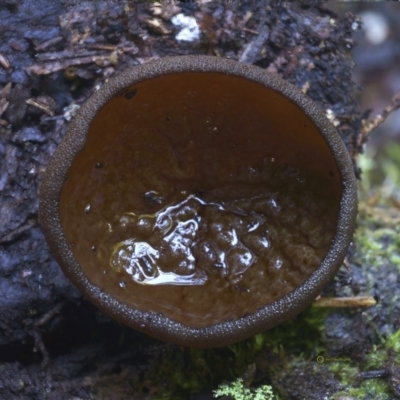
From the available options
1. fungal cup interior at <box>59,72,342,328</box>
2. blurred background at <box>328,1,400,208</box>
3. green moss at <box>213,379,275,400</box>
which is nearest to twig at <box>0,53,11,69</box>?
fungal cup interior at <box>59,72,342,328</box>

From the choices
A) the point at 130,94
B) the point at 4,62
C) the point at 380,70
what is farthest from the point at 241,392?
the point at 380,70

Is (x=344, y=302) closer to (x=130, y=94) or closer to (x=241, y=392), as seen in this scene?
(x=241, y=392)

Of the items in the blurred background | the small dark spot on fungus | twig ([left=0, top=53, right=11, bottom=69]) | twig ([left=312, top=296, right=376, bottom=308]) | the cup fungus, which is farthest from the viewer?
the blurred background

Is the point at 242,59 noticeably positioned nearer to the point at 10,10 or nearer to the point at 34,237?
the point at 10,10

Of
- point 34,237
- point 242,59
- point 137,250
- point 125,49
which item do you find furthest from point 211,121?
point 34,237

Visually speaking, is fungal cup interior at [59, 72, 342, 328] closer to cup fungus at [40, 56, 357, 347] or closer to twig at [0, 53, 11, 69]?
cup fungus at [40, 56, 357, 347]

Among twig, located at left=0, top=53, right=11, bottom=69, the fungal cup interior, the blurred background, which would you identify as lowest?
the blurred background

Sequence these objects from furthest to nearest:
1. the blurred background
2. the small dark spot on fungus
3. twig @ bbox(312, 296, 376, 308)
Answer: the blurred background, twig @ bbox(312, 296, 376, 308), the small dark spot on fungus
